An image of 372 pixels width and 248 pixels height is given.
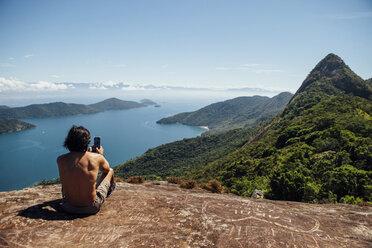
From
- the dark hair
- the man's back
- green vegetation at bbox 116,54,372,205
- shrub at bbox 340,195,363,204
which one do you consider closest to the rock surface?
the man's back

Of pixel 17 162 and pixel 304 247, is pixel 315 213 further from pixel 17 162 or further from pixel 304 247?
pixel 17 162

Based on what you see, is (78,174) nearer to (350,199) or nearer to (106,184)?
(106,184)

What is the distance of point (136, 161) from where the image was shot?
11112cm

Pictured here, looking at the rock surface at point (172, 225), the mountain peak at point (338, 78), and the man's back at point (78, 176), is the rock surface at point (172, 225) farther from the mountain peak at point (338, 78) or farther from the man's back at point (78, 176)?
the mountain peak at point (338, 78)

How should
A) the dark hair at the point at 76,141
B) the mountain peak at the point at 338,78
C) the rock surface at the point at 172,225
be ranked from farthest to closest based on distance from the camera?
the mountain peak at the point at 338,78, the dark hair at the point at 76,141, the rock surface at the point at 172,225

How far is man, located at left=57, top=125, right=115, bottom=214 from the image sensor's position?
4789mm

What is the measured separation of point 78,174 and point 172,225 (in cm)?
266

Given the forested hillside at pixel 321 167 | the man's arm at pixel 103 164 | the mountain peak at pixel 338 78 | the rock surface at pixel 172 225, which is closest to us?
the rock surface at pixel 172 225

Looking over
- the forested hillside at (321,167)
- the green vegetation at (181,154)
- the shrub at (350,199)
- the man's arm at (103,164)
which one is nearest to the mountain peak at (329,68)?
the green vegetation at (181,154)

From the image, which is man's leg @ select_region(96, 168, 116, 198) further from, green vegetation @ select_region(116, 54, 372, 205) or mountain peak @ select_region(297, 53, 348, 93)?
mountain peak @ select_region(297, 53, 348, 93)

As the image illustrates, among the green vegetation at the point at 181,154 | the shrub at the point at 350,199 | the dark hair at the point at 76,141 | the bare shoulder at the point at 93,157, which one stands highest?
the dark hair at the point at 76,141

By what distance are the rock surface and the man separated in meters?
0.28

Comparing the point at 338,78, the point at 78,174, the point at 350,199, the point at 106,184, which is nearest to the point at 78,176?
the point at 78,174

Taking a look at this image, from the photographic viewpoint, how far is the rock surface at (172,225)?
4246mm
